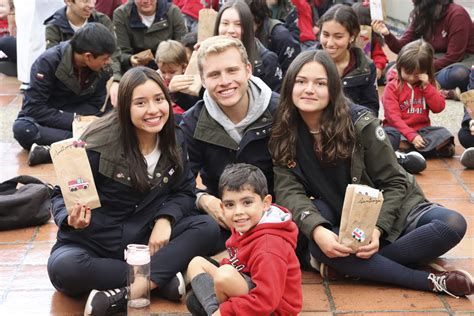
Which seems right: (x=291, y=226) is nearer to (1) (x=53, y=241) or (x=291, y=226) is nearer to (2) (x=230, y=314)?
(2) (x=230, y=314)

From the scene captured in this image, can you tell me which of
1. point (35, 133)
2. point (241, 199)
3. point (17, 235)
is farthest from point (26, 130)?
point (241, 199)

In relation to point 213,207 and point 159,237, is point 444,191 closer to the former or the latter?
point 213,207

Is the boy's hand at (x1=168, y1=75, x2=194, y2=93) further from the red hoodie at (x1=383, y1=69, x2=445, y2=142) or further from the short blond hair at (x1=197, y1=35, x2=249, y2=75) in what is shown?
the red hoodie at (x1=383, y1=69, x2=445, y2=142)

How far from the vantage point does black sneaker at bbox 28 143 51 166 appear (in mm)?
6195

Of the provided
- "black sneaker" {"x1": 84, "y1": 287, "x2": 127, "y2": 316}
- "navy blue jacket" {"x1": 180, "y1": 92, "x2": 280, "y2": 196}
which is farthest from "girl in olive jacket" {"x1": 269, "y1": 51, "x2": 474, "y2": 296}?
"black sneaker" {"x1": 84, "y1": 287, "x2": 127, "y2": 316}

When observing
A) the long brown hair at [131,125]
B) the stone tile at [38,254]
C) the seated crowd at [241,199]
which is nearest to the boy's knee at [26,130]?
the stone tile at [38,254]

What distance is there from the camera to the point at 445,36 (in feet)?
26.5

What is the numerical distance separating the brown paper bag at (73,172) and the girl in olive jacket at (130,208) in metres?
0.12

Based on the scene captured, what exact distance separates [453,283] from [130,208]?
1.49 metres

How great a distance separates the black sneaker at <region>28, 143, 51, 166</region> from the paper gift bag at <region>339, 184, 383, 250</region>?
2.89 metres

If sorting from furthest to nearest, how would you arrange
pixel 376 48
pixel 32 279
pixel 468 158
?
pixel 376 48, pixel 468 158, pixel 32 279

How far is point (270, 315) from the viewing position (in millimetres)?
3559

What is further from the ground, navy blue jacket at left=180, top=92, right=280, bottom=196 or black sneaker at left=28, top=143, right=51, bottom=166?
navy blue jacket at left=180, top=92, right=280, bottom=196

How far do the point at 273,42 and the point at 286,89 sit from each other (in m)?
2.82
